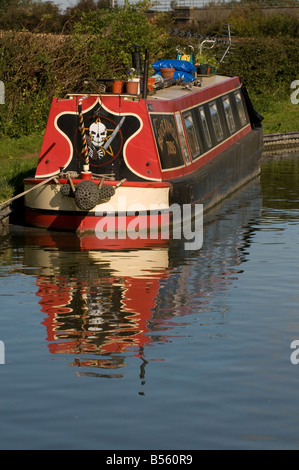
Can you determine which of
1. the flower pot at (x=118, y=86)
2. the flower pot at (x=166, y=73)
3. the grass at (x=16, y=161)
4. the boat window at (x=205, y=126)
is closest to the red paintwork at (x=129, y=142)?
the flower pot at (x=118, y=86)

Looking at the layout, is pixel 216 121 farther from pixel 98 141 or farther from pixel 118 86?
pixel 98 141

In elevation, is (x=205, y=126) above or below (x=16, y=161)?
above

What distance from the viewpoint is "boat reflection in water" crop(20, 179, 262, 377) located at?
10.1 m

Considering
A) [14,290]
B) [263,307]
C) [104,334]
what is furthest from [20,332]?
[263,307]

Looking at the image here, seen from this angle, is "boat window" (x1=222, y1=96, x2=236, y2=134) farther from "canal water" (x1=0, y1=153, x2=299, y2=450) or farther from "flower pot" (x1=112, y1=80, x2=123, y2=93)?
"canal water" (x1=0, y1=153, x2=299, y2=450)

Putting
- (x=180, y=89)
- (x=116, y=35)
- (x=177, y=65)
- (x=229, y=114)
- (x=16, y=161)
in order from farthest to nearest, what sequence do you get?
(x=116, y=35)
(x=229, y=114)
(x=177, y=65)
(x=16, y=161)
(x=180, y=89)

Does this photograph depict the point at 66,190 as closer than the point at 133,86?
Yes

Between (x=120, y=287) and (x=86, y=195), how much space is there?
250 centimetres

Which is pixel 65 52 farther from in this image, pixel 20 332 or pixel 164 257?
pixel 20 332

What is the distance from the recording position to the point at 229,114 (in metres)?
22.4

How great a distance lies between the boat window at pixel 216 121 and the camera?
2030 cm

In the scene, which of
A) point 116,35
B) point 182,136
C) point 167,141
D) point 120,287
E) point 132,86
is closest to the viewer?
point 120,287

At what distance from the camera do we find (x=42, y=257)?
567 inches

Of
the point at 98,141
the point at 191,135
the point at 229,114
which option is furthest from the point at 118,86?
the point at 229,114
